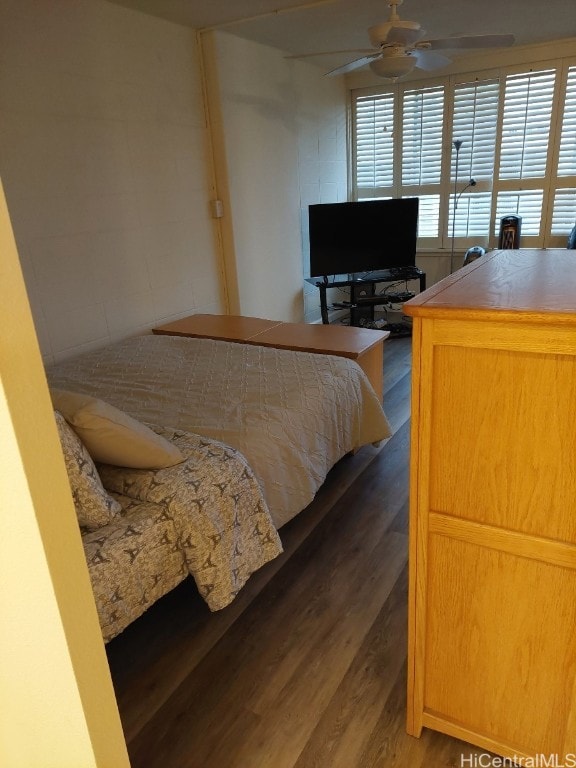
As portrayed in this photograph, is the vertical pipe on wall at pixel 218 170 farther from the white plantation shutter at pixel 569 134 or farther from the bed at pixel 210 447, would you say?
the white plantation shutter at pixel 569 134

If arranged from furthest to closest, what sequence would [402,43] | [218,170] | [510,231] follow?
[510,231] → [218,170] → [402,43]

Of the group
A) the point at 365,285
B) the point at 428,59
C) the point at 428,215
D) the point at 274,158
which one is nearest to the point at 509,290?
the point at 428,59

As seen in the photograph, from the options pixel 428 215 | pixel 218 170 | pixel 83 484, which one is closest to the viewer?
pixel 83 484

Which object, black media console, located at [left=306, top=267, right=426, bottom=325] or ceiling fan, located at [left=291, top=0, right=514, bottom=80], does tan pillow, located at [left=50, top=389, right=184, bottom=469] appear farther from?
black media console, located at [left=306, top=267, right=426, bottom=325]

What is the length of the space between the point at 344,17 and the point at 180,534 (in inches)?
138

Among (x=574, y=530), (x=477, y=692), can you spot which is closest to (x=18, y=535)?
(x=574, y=530)

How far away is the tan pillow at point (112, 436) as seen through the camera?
1601 mm

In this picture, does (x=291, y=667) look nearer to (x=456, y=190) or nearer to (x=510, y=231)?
(x=510, y=231)

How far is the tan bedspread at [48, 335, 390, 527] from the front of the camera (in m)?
2.09

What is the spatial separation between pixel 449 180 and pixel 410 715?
4.78 meters

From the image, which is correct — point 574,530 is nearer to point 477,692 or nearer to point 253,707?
point 477,692

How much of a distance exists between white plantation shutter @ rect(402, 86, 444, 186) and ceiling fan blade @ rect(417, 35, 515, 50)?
210 centimetres

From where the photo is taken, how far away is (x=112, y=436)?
1615mm

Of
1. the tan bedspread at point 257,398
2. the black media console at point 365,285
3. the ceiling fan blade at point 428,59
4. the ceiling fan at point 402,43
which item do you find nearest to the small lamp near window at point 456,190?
the black media console at point 365,285
